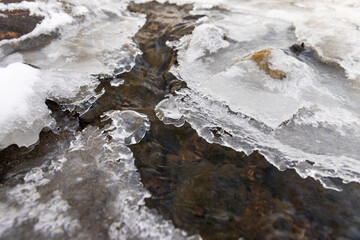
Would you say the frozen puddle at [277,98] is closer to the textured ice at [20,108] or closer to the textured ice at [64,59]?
the textured ice at [64,59]

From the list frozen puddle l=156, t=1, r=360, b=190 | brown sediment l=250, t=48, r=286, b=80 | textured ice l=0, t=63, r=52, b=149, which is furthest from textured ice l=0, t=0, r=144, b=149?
brown sediment l=250, t=48, r=286, b=80

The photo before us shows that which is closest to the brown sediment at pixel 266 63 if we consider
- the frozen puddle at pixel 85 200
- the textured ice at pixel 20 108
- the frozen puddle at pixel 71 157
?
the frozen puddle at pixel 71 157

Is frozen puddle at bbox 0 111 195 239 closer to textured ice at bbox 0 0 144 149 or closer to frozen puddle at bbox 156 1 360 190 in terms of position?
textured ice at bbox 0 0 144 149

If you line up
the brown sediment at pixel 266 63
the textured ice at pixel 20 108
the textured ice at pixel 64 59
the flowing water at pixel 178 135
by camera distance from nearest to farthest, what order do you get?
the flowing water at pixel 178 135, the textured ice at pixel 20 108, the textured ice at pixel 64 59, the brown sediment at pixel 266 63

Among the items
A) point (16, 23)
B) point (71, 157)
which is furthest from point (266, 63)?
point (16, 23)

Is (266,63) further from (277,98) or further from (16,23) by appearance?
(16,23)

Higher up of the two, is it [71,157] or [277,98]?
[277,98]

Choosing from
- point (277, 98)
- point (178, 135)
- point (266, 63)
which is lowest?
point (178, 135)

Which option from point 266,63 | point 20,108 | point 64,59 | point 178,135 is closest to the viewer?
point 20,108
